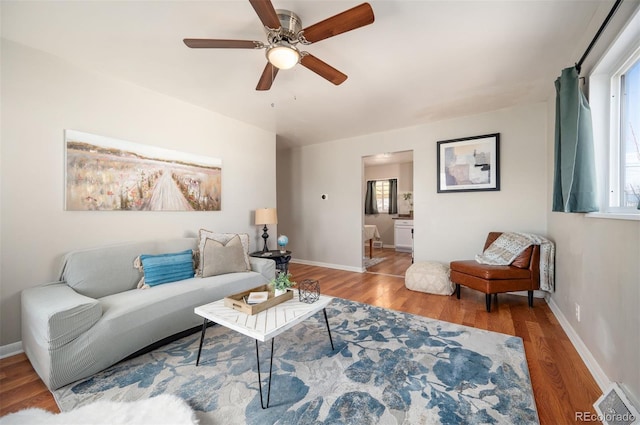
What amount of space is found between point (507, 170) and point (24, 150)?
5.15 m

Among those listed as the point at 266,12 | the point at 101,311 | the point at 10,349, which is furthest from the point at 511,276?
the point at 10,349

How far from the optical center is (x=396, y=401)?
152 cm

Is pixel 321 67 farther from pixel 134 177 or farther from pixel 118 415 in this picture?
pixel 118 415

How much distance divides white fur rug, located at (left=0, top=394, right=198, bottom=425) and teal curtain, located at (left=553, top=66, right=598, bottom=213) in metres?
2.81

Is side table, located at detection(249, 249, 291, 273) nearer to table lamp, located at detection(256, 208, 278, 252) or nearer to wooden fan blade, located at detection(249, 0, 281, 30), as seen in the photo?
table lamp, located at detection(256, 208, 278, 252)

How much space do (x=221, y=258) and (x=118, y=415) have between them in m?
1.53

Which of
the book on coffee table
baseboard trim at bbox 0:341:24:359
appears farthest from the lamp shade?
baseboard trim at bbox 0:341:24:359

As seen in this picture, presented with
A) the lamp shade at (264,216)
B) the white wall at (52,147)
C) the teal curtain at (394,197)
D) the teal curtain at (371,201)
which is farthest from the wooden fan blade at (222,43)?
the teal curtain at (371,201)

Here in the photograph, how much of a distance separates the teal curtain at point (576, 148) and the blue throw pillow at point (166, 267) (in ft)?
11.1

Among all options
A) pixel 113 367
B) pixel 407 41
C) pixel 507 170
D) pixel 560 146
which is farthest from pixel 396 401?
pixel 507 170

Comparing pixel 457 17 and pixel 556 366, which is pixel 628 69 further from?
pixel 556 366

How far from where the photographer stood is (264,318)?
5.63ft

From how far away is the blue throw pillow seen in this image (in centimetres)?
242

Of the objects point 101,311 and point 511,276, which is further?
point 511,276
